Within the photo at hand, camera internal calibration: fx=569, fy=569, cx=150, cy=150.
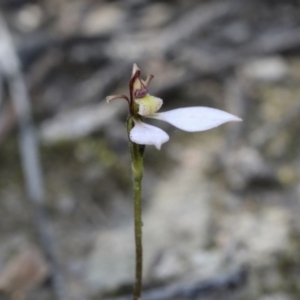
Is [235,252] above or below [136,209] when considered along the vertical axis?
below

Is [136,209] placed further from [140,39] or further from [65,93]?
[140,39]

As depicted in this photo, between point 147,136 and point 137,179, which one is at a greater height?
point 147,136

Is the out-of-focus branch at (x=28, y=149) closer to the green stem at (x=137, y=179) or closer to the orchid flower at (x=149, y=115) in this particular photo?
the green stem at (x=137, y=179)

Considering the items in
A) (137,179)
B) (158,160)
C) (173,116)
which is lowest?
(158,160)

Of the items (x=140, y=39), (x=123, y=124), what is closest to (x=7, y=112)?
(x=123, y=124)

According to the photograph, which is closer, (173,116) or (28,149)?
(173,116)

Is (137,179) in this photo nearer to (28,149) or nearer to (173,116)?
(173,116)

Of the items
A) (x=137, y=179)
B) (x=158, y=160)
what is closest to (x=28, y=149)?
(x=158, y=160)
